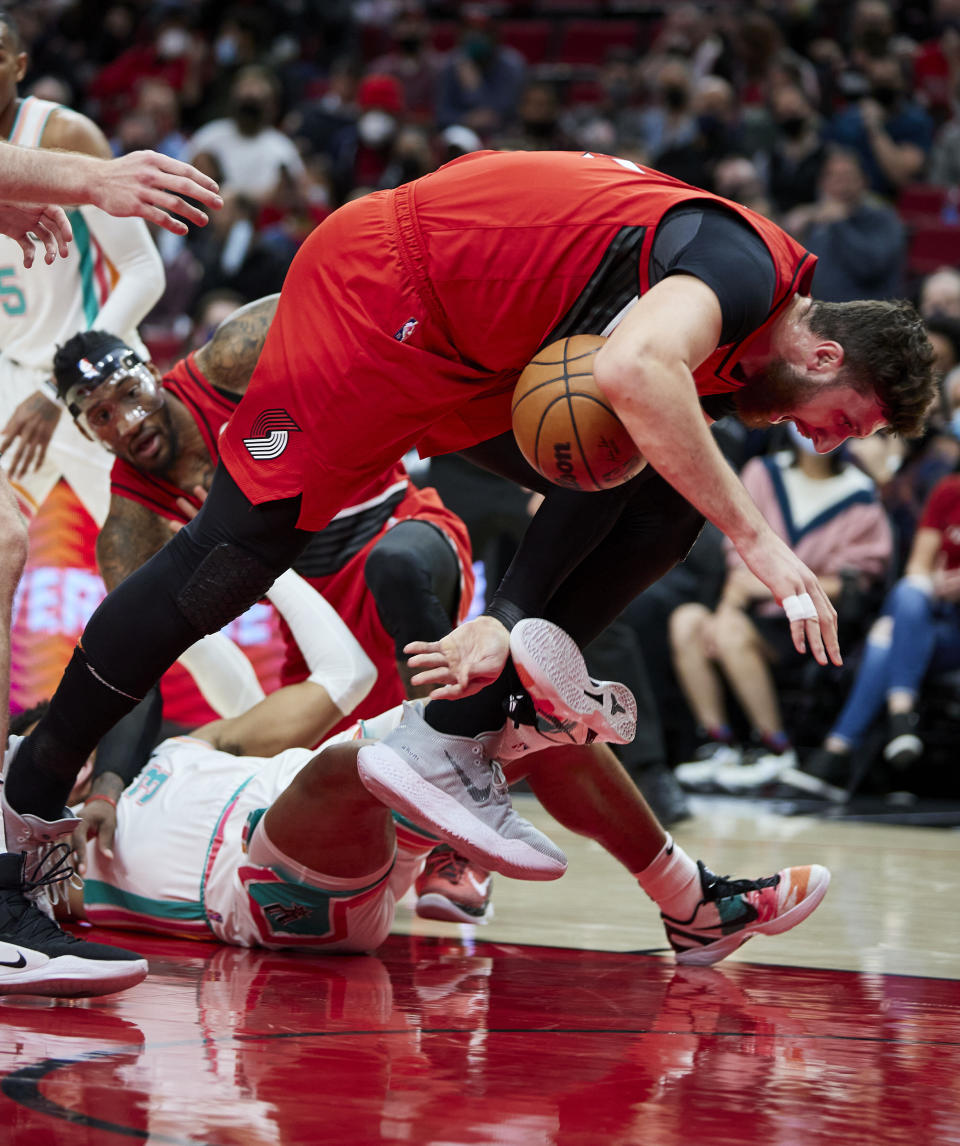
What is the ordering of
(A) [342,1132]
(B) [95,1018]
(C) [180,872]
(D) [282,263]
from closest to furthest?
(A) [342,1132] < (B) [95,1018] < (C) [180,872] < (D) [282,263]

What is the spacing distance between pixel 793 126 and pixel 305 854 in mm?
8346

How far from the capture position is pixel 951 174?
9.84 m

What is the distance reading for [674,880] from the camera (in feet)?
9.82

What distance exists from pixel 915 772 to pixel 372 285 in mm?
4562

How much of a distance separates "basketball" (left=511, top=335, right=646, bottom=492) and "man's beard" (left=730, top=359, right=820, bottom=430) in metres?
0.30

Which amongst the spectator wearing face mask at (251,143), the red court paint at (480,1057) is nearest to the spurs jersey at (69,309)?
the red court paint at (480,1057)

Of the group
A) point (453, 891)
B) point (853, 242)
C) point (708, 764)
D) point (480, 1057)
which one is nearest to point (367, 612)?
point (453, 891)

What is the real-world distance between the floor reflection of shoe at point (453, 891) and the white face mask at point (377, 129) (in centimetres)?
823

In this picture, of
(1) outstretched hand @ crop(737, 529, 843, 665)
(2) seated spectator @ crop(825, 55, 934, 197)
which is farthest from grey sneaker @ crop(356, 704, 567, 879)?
(2) seated spectator @ crop(825, 55, 934, 197)

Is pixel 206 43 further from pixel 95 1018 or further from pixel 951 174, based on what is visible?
pixel 95 1018

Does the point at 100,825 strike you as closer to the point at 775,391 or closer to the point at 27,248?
the point at 27,248

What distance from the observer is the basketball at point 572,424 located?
8.00 feet

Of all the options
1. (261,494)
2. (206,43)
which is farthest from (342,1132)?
(206,43)

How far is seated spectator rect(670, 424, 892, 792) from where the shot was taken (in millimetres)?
6707
